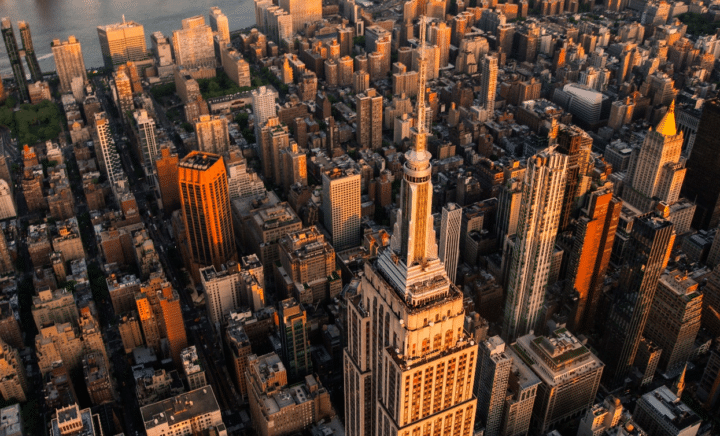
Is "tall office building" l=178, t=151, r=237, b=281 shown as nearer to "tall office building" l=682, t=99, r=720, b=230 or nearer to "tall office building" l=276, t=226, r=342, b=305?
"tall office building" l=276, t=226, r=342, b=305

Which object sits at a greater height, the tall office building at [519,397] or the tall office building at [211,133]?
the tall office building at [211,133]

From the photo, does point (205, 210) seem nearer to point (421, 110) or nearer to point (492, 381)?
point (492, 381)

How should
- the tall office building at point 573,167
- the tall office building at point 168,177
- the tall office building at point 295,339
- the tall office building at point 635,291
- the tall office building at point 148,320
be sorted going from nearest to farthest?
the tall office building at point 635,291
the tall office building at point 573,167
the tall office building at point 295,339
the tall office building at point 148,320
the tall office building at point 168,177

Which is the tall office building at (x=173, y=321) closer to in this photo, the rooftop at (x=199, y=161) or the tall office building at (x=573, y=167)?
the rooftop at (x=199, y=161)

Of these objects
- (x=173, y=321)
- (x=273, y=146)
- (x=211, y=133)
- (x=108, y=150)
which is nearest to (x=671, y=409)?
(x=173, y=321)

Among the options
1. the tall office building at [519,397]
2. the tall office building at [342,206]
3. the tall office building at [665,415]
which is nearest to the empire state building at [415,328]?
the tall office building at [519,397]

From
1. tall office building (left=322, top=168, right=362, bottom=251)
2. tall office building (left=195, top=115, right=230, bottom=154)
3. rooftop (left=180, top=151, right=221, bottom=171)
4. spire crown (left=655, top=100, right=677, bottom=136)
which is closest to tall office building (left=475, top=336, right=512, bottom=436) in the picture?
tall office building (left=322, top=168, right=362, bottom=251)

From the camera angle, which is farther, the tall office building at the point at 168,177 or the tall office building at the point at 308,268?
the tall office building at the point at 168,177
